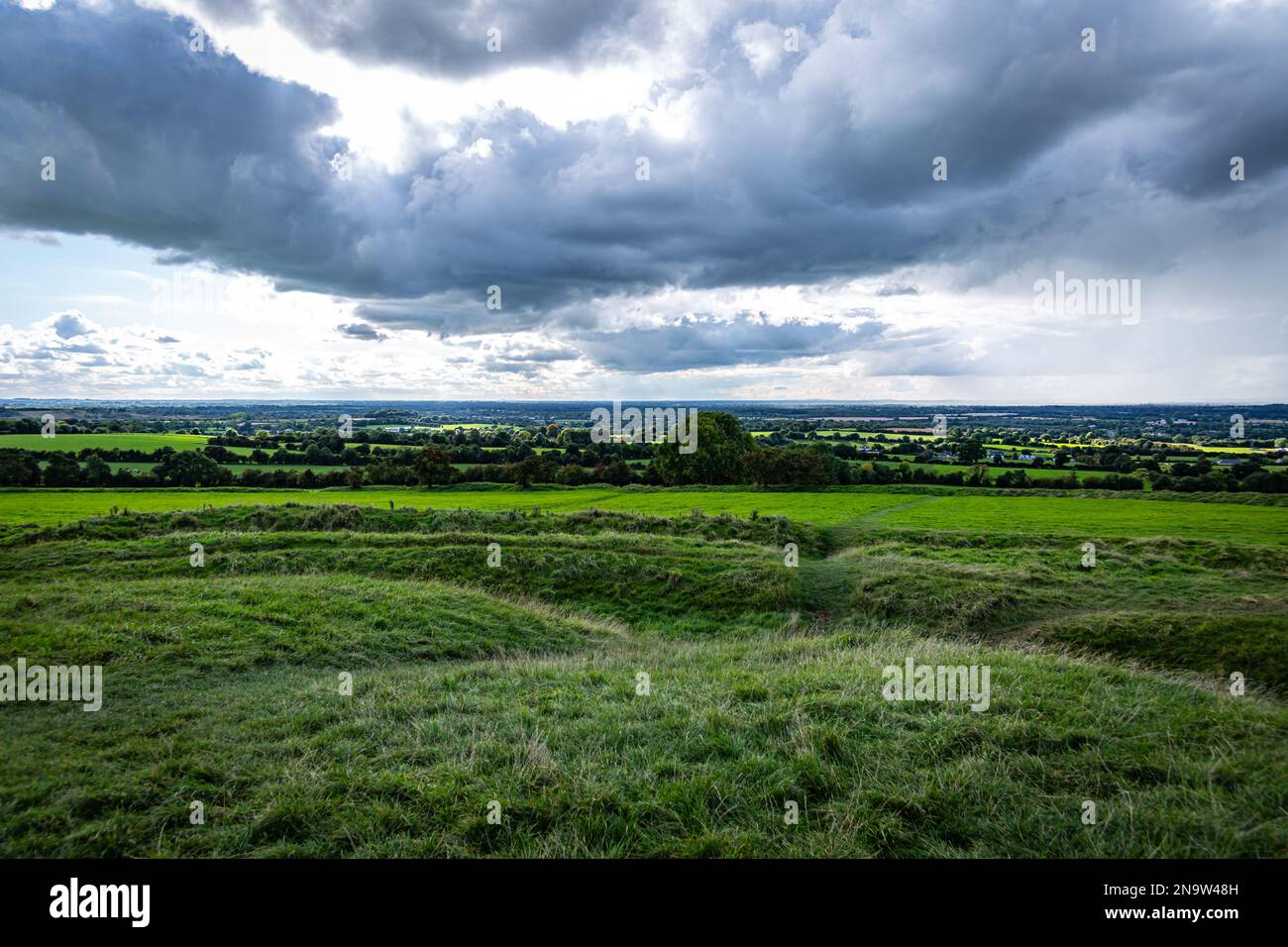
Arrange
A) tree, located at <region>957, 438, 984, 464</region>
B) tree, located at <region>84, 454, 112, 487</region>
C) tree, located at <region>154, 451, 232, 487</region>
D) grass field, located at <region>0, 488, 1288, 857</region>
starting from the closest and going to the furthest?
grass field, located at <region>0, 488, 1288, 857</region>, tree, located at <region>84, 454, 112, 487</region>, tree, located at <region>154, 451, 232, 487</region>, tree, located at <region>957, 438, 984, 464</region>

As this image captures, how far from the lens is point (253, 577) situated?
21.9 m

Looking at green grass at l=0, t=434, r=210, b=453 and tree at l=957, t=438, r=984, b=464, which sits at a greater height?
green grass at l=0, t=434, r=210, b=453

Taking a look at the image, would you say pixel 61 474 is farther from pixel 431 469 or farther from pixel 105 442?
pixel 105 442

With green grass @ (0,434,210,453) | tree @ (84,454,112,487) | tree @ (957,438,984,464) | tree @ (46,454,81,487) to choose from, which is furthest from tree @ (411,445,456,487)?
tree @ (957,438,984,464)

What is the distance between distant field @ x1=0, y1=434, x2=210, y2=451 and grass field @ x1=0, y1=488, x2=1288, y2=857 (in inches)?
2187

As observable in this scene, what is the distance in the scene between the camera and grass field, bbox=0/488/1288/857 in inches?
225

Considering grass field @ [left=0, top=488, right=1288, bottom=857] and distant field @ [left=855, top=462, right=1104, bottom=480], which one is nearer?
grass field @ [left=0, top=488, right=1288, bottom=857]

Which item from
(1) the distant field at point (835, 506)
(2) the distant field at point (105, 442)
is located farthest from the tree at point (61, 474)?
(2) the distant field at point (105, 442)

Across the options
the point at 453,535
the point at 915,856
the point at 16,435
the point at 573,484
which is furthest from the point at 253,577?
the point at 16,435

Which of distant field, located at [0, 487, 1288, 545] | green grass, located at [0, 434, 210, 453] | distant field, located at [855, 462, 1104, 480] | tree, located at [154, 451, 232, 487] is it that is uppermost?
green grass, located at [0, 434, 210, 453]

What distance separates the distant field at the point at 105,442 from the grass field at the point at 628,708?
55.6 metres

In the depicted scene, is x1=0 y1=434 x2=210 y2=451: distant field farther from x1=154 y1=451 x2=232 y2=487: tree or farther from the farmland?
the farmland

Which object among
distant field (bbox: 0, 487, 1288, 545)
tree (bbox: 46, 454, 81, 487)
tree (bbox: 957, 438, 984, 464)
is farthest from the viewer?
tree (bbox: 957, 438, 984, 464)
